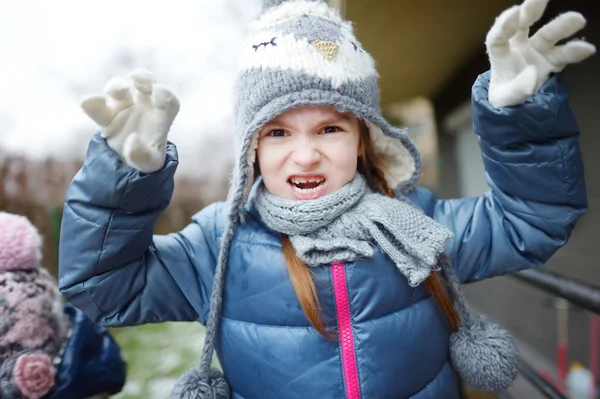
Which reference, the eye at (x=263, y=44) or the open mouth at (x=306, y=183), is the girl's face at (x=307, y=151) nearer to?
the open mouth at (x=306, y=183)

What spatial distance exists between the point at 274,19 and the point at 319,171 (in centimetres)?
45

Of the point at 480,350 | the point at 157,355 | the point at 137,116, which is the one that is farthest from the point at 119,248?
the point at 157,355

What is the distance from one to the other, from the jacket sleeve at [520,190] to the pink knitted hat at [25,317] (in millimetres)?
1110

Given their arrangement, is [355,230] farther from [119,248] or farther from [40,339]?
[40,339]

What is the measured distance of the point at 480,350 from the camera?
→ 1.11 meters

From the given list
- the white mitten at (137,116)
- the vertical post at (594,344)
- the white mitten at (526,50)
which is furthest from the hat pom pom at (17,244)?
the vertical post at (594,344)

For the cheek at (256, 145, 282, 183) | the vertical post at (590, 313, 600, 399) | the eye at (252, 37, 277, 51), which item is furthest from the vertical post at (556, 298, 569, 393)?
the eye at (252, 37, 277, 51)

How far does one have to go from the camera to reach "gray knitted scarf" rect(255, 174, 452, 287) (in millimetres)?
1045

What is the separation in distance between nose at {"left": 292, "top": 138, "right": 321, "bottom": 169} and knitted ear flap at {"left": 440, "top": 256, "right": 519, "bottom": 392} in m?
0.45

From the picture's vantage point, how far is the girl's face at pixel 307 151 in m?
1.09

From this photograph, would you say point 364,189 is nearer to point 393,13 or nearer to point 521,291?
point 393,13

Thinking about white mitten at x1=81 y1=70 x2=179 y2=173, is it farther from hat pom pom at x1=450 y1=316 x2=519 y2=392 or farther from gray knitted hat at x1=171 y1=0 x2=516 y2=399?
hat pom pom at x1=450 y1=316 x2=519 y2=392

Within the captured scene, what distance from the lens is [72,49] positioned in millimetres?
3123

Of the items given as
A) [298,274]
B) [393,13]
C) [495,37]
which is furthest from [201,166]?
[495,37]
